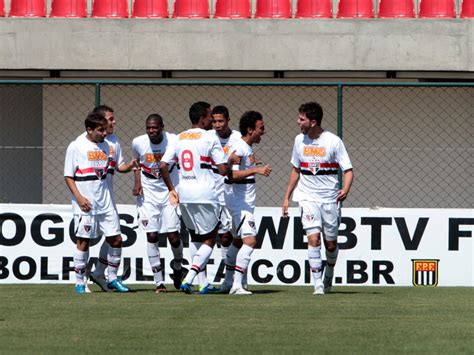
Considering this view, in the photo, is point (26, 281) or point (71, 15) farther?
point (71, 15)

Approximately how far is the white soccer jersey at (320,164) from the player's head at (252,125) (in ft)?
1.36

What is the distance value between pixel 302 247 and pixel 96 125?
320 centimetres

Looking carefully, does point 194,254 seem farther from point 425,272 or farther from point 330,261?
point 425,272

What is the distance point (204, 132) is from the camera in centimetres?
1238

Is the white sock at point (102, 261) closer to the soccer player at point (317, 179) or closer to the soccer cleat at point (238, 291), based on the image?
the soccer cleat at point (238, 291)

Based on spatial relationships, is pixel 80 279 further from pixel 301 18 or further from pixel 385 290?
pixel 301 18

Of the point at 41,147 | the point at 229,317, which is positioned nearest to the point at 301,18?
the point at 41,147

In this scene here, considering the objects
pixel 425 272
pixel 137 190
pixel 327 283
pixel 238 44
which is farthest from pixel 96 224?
pixel 238 44

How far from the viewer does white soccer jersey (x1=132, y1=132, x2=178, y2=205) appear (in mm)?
13453

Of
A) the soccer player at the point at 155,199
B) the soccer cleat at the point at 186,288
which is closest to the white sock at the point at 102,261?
the soccer player at the point at 155,199

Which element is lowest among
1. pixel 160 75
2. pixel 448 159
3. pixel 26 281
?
pixel 26 281

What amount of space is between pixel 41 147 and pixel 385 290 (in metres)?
6.78

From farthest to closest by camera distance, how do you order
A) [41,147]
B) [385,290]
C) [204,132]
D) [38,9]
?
1. [38,9]
2. [41,147]
3. [385,290]
4. [204,132]

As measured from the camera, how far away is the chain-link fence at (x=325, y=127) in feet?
61.8
